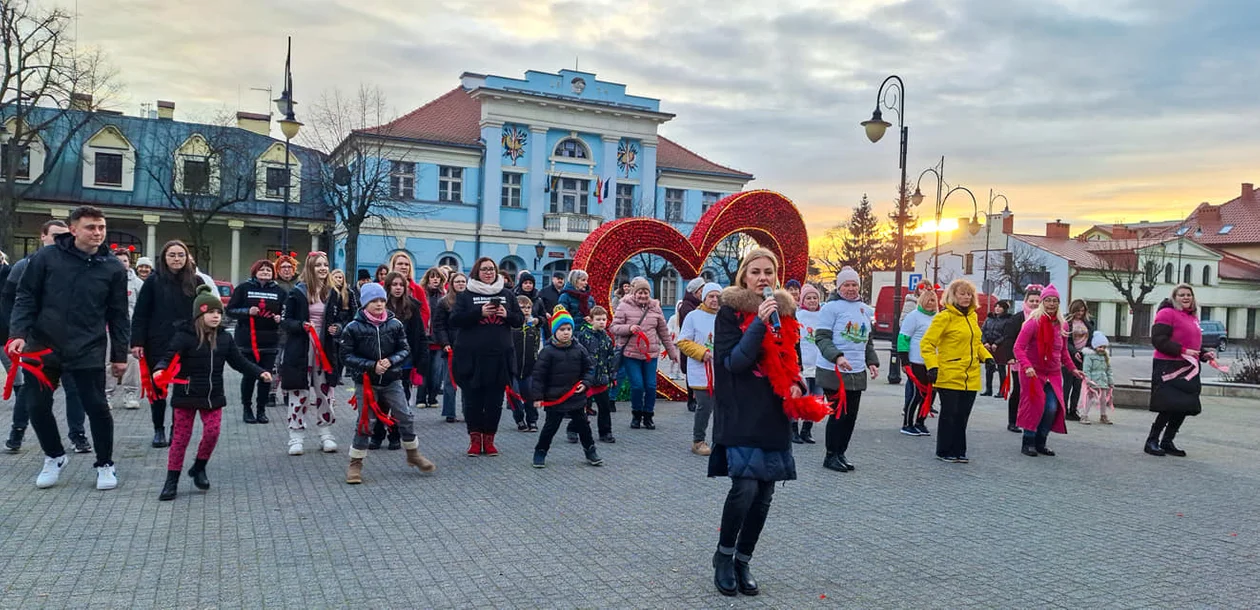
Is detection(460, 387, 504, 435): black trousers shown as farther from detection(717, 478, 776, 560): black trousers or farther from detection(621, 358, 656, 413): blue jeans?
detection(717, 478, 776, 560): black trousers

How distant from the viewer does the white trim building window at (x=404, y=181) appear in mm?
39031

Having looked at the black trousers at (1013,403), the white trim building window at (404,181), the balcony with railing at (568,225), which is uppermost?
the white trim building window at (404,181)

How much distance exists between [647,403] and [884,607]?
608cm

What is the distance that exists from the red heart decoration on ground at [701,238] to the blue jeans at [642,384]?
7.84ft

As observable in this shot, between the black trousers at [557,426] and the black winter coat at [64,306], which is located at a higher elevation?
the black winter coat at [64,306]

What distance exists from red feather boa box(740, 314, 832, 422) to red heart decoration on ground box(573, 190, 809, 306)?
796 centimetres

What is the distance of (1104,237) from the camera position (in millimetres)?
78312

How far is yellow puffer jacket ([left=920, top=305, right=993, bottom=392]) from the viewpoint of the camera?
848cm

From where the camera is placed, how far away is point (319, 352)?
8.21 meters

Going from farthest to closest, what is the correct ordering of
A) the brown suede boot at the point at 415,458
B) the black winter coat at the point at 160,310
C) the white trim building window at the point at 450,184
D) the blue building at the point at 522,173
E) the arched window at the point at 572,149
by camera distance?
the arched window at the point at 572,149, the white trim building window at the point at 450,184, the blue building at the point at 522,173, the brown suede boot at the point at 415,458, the black winter coat at the point at 160,310

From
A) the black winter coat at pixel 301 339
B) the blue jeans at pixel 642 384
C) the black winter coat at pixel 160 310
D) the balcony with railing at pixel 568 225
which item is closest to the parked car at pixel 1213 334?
the balcony with railing at pixel 568 225

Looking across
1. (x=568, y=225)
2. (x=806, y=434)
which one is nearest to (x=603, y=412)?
(x=806, y=434)

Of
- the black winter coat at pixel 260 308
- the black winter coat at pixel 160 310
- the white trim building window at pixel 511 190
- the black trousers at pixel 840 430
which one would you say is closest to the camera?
the black winter coat at pixel 160 310

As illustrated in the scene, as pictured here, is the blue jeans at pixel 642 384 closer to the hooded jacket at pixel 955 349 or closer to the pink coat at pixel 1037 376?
the hooded jacket at pixel 955 349
